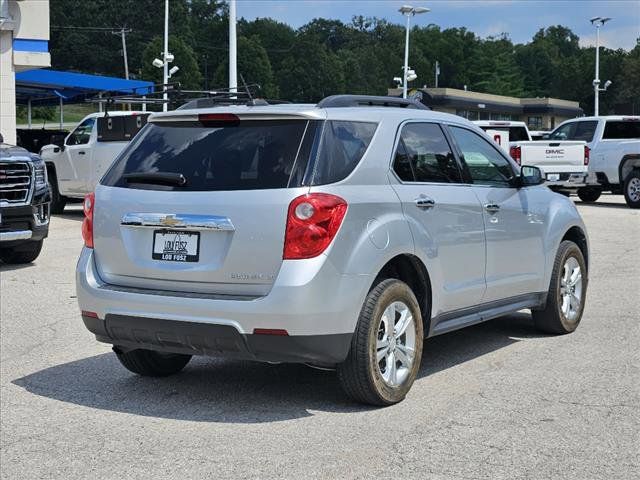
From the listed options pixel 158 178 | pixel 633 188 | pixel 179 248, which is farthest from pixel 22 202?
pixel 633 188

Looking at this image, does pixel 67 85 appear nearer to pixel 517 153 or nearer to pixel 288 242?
pixel 517 153

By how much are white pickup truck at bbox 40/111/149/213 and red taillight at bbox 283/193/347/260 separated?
1318 cm

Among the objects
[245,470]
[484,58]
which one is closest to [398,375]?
[245,470]

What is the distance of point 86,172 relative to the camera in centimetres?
1912

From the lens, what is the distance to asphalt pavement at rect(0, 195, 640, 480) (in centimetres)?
477

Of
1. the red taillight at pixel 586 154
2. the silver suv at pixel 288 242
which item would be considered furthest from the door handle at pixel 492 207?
the red taillight at pixel 586 154

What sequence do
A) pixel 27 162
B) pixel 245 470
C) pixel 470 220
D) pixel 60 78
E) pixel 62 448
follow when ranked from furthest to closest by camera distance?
pixel 60 78 → pixel 27 162 → pixel 470 220 → pixel 62 448 → pixel 245 470

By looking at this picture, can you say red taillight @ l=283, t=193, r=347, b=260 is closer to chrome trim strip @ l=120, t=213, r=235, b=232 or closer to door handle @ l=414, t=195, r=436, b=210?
chrome trim strip @ l=120, t=213, r=235, b=232

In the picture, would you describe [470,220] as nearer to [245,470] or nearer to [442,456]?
[442,456]

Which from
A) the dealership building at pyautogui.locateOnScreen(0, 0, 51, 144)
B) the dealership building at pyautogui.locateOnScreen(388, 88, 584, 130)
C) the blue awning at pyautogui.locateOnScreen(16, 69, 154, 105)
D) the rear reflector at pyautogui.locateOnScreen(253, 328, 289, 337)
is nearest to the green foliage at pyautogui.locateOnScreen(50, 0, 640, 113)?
the dealership building at pyautogui.locateOnScreen(388, 88, 584, 130)

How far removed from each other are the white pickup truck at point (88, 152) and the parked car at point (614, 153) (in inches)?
398

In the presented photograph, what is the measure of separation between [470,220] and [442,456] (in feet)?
7.16

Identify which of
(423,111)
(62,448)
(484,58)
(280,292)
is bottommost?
(62,448)

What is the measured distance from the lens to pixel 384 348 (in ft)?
18.8
